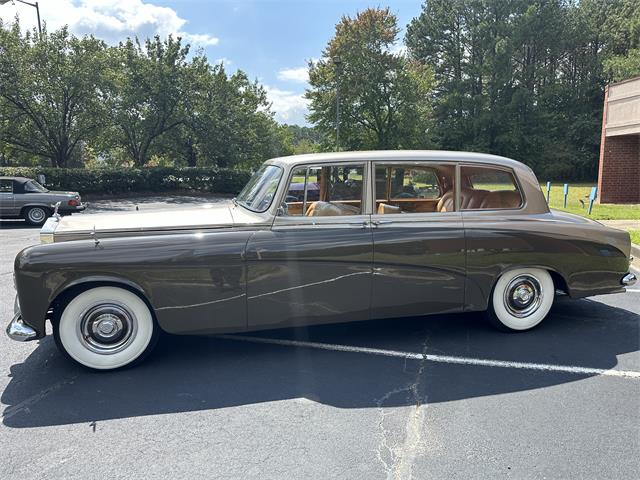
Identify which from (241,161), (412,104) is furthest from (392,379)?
(412,104)

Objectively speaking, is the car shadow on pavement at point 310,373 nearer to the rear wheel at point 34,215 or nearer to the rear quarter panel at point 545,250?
the rear quarter panel at point 545,250

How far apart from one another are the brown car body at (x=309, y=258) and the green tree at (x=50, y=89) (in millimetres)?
19984

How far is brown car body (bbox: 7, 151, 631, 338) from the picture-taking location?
346 cm

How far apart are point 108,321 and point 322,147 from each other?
1137 inches

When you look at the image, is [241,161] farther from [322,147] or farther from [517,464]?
[517,464]

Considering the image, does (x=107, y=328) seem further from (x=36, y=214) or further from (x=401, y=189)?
(x=36, y=214)

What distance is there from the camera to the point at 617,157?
15289 millimetres

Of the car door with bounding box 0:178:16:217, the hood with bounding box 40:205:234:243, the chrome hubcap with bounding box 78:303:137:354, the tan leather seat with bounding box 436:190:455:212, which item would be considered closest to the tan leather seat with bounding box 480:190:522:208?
the tan leather seat with bounding box 436:190:455:212

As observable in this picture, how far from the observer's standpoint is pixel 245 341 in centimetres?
424

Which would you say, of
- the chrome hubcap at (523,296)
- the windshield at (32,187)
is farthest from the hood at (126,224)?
the windshield at (32,187)

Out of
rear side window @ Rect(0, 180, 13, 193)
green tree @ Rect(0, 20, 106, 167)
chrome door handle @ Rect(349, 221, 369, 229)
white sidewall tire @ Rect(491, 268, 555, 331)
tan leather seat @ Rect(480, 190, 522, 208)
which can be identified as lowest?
white sidewall tire @ Rect(491, 268, 555, 331)

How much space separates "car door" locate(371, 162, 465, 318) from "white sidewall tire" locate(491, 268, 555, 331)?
0.42 m

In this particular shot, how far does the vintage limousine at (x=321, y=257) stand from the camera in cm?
350

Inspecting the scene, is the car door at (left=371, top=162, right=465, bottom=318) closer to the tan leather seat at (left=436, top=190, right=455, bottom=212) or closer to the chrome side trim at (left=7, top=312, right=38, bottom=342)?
the tan leather seat at (left=436, top=190, right=455, bottom=212)
